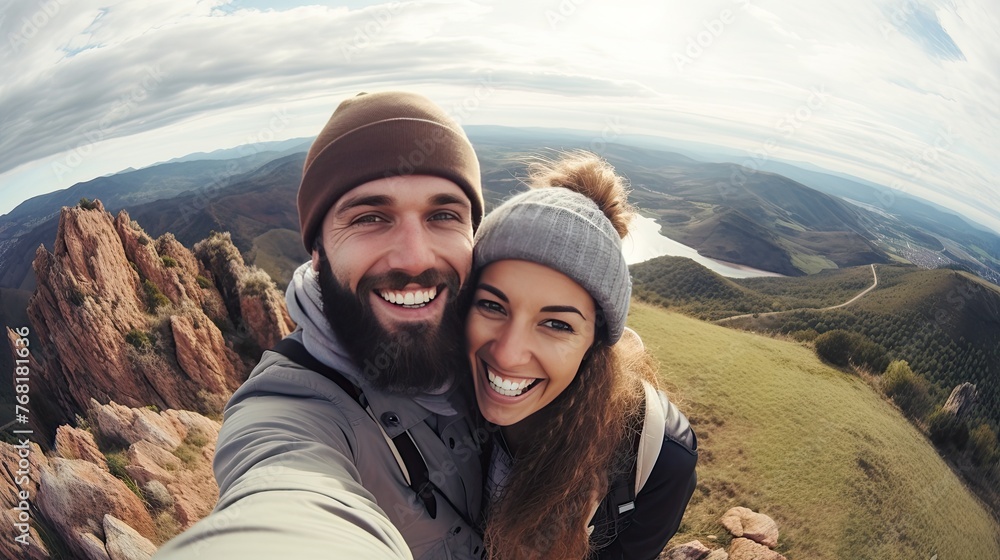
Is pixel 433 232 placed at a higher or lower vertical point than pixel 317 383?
higher

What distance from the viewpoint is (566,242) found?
277 centimetres

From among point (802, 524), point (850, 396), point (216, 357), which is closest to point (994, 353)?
point (850, 396)

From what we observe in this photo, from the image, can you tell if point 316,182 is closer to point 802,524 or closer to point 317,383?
point 317,383

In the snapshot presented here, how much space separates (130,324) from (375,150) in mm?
21441

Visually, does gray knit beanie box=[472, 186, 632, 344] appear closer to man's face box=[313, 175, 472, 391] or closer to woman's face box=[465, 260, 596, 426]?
woman's face box=[465, 260, 596, 426]

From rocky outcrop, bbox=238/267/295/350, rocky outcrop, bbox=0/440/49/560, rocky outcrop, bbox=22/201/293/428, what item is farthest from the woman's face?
rocky outcrop, bbox=238/267/295/350

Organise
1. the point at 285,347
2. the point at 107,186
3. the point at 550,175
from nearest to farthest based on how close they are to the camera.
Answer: the point at 285,347
the point at 550,175
the point at 107,186

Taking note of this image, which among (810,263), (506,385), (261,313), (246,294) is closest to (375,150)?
(506,385)

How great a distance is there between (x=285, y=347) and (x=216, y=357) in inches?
759

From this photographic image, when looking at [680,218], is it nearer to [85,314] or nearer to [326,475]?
[85,314]

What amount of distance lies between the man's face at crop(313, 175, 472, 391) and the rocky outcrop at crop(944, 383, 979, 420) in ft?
101

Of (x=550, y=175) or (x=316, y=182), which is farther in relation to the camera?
(x=550, y=175)

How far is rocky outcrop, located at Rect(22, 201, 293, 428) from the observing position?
17000 millimetres

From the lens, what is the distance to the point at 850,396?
19.7 m
